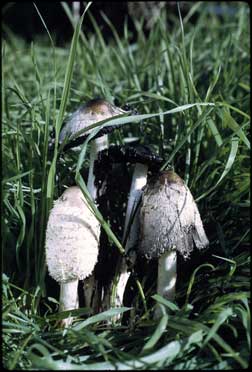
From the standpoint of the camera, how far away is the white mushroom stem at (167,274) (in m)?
1.17

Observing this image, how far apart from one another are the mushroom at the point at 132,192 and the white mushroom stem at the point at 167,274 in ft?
0.30

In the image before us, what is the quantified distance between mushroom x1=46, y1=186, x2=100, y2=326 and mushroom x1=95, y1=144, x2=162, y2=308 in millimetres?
107

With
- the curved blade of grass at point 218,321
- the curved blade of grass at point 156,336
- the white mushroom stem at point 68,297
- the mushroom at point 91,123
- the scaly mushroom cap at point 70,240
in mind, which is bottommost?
the white mushroom stem at point 68,297

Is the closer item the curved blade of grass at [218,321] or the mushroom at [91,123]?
the curved blade of grass at [218,321]

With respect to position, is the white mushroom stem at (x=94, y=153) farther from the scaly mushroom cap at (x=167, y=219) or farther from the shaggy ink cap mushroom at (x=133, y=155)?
the scaly mushroom cap at (x=167, y=219)

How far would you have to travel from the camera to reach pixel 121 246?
1173 mm

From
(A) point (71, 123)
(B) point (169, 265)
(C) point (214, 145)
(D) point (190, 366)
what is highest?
(A) point (71, 123)

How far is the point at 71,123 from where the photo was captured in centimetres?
127

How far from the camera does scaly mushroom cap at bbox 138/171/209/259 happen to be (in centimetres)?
112

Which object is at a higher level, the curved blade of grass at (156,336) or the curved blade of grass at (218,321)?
the curved blade of grass at (218,321)

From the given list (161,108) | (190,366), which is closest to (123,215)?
(161,108)

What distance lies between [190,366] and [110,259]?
0.39m

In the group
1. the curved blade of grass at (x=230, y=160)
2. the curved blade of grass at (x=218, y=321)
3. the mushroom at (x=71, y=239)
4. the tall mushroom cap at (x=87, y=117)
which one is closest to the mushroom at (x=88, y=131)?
the tall mushroom cap at (x=87, y=117)

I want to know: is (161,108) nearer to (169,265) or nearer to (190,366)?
(169,265)
